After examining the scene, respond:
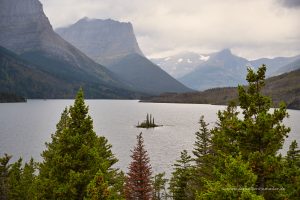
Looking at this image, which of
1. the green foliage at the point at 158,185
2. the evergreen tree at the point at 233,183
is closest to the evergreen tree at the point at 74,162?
the evergreen tree at the point at 233,183

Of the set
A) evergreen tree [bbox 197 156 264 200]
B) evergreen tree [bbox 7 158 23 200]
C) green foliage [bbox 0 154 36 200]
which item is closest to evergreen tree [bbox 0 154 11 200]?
green foliage [bbox 0 154 36 200]

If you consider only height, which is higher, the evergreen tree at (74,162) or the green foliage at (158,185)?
the evergreen tree at (74,162)

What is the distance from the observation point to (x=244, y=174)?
16078 millimetres

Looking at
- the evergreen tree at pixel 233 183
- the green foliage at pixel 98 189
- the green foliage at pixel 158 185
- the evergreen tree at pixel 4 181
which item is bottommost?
the green foliage at pixel 158 185

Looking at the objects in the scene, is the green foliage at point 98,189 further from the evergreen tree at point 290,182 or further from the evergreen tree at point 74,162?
the evergreen tree at point 290,182

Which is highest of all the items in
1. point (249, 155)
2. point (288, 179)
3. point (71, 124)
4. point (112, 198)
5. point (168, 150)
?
point (71, 124)

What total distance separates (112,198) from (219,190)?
28.2 feet

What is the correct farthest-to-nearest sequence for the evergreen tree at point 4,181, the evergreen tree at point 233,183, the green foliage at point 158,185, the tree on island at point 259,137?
the green foliage at point 158,185, the evergreen tree at point 4,181, the tree on island at point 259,137, the evergreen tree at point 233,183

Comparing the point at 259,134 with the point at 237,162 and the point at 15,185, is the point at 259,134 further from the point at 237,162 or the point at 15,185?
the point at 15,185

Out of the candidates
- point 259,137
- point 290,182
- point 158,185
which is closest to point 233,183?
point 290,182

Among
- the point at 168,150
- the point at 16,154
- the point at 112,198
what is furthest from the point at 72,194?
the point at 168,150

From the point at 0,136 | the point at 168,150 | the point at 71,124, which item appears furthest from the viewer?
the point at 0,136

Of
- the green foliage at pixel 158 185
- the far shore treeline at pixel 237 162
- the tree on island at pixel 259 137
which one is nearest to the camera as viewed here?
the far shore treeline at pixel 237 162

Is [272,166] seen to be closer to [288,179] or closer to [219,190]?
[288,179]
